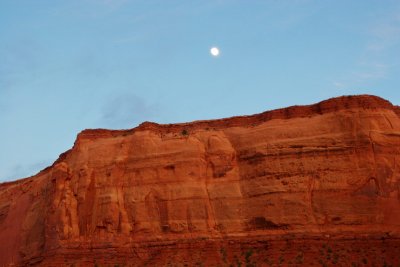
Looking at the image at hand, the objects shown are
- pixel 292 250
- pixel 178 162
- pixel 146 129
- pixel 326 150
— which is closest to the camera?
pixel 292 250

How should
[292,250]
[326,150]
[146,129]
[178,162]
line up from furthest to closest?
1. [146,129]
2. [178,162]
3. [326,150]
4. [292,250]

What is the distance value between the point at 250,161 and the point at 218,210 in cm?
403

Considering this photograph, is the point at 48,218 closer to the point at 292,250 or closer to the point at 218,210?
the point at 218,210

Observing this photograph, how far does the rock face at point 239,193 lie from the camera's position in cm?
3938

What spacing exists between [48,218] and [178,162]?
35.0ft

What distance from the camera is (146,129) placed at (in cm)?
4806

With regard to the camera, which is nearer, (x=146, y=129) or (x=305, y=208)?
(x=305, y=208)

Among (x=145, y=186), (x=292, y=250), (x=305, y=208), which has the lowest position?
(x=292, y=250)

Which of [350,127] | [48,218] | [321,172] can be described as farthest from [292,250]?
[48,218]

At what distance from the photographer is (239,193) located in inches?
1682

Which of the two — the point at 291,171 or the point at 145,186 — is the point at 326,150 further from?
the point at 145,186

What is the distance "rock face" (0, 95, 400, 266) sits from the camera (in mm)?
39375

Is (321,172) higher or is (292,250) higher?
(321,172)

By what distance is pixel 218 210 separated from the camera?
140ft
